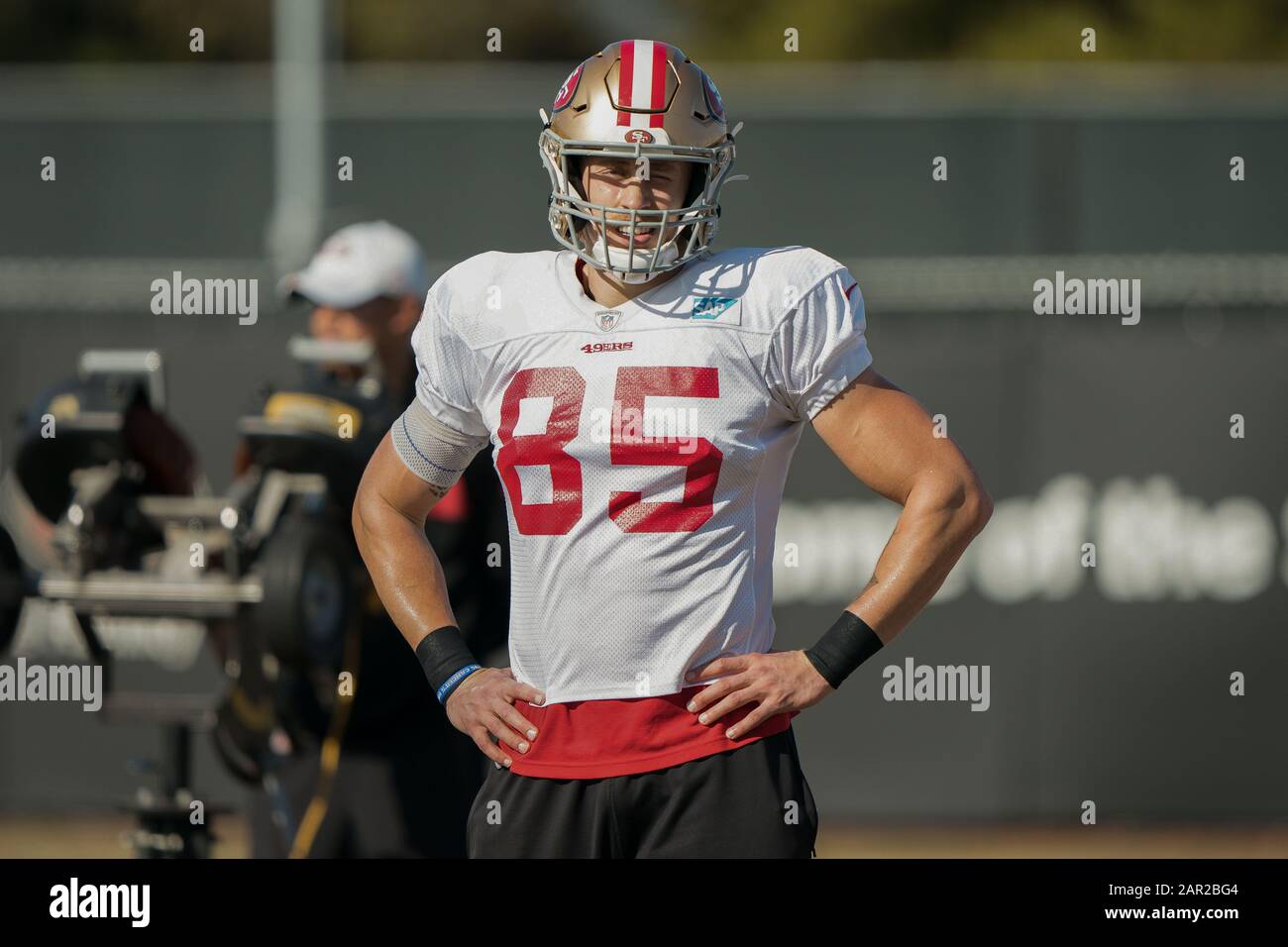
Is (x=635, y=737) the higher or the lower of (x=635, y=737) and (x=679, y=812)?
the higher

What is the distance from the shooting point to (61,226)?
27.5 ft

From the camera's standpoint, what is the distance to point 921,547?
3.30 meters

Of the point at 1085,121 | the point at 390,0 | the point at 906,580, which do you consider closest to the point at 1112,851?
the point at 1085,121

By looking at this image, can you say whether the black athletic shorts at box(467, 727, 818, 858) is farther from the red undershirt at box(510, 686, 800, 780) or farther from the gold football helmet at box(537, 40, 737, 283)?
the gold football helmet at box(537, 40, 737, 283)

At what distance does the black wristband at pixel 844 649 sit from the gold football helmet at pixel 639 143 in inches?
27.9

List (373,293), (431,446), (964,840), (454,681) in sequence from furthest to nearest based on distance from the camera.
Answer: (964,840)
(373,293)
(431,446)
(454,681)

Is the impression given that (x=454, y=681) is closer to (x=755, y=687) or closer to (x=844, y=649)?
(x=755, y=687)

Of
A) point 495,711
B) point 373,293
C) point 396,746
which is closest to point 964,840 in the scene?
point 396,746

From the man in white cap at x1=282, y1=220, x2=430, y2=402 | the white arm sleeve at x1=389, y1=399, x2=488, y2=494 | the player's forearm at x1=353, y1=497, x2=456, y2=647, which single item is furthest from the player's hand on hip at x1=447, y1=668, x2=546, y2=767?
the man in white cap at x1=282, y1=220, x2=430, y2=402

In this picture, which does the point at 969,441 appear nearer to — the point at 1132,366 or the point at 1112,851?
the point at 1132,366

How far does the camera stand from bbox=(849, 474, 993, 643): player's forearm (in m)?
3.31

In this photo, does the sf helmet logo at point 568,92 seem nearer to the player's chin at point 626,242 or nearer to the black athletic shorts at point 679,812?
the player's chin at point 626,242

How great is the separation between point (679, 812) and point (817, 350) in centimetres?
83

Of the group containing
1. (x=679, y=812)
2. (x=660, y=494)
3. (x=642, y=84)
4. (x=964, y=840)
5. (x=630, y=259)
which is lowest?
(x=964, y=840)
